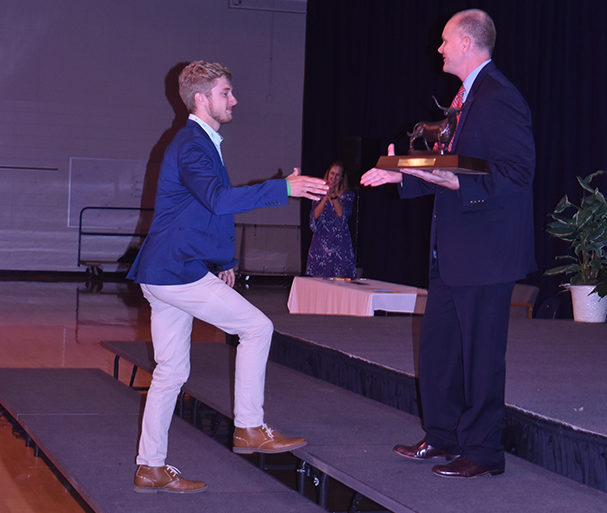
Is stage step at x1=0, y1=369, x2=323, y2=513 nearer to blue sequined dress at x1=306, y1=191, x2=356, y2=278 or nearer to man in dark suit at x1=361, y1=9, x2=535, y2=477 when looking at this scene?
man in dark suit at x1=361, y1=9, x2=535, y2=477

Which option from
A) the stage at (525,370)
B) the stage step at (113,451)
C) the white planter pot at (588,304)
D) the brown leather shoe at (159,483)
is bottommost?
the stage step at (113,451)

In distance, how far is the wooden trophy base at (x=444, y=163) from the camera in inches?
90.4

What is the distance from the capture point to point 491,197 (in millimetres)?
2469

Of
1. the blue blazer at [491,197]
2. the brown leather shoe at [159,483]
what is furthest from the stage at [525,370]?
the brown leather shoe at [159,483]

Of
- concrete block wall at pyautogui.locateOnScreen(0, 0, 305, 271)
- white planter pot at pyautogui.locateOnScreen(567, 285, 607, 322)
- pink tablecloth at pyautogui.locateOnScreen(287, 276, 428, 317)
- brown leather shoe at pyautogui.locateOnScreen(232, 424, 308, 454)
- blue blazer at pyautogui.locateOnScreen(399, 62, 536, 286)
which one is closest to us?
blue blazer at pyautogui.locateOnScreen(399, 62, 536, 286)

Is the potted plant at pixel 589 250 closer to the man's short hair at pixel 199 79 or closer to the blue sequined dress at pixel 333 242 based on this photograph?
the blue sequined dress at pixel 333 242

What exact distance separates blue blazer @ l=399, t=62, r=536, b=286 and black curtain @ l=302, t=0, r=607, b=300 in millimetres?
2964

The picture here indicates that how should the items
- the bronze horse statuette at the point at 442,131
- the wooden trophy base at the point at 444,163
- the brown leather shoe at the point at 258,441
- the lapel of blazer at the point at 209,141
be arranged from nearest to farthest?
the wooden trophy base at the point at 444,163 → the bronze horse statuette at the point at 442,131 → the lapel of blazer at the point at 209,141 → the brown leather shoe at the point at 258,441

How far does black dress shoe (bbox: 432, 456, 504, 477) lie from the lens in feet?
8.35

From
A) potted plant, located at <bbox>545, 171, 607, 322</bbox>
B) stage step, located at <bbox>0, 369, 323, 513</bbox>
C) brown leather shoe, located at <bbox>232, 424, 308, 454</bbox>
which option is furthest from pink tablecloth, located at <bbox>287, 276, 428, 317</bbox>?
brown leather shoe, located at <bbox>232, 424, 308, 454</bbox>

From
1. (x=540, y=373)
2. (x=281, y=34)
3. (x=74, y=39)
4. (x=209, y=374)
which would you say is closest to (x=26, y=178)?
(x=74, y=39)

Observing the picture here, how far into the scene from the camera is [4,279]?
41.0 feet

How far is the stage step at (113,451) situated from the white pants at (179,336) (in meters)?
0.18

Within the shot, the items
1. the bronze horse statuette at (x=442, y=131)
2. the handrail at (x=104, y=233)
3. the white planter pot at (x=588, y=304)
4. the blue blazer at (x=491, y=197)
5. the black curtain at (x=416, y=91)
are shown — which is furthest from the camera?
the handrail at (x=104, y=233)
